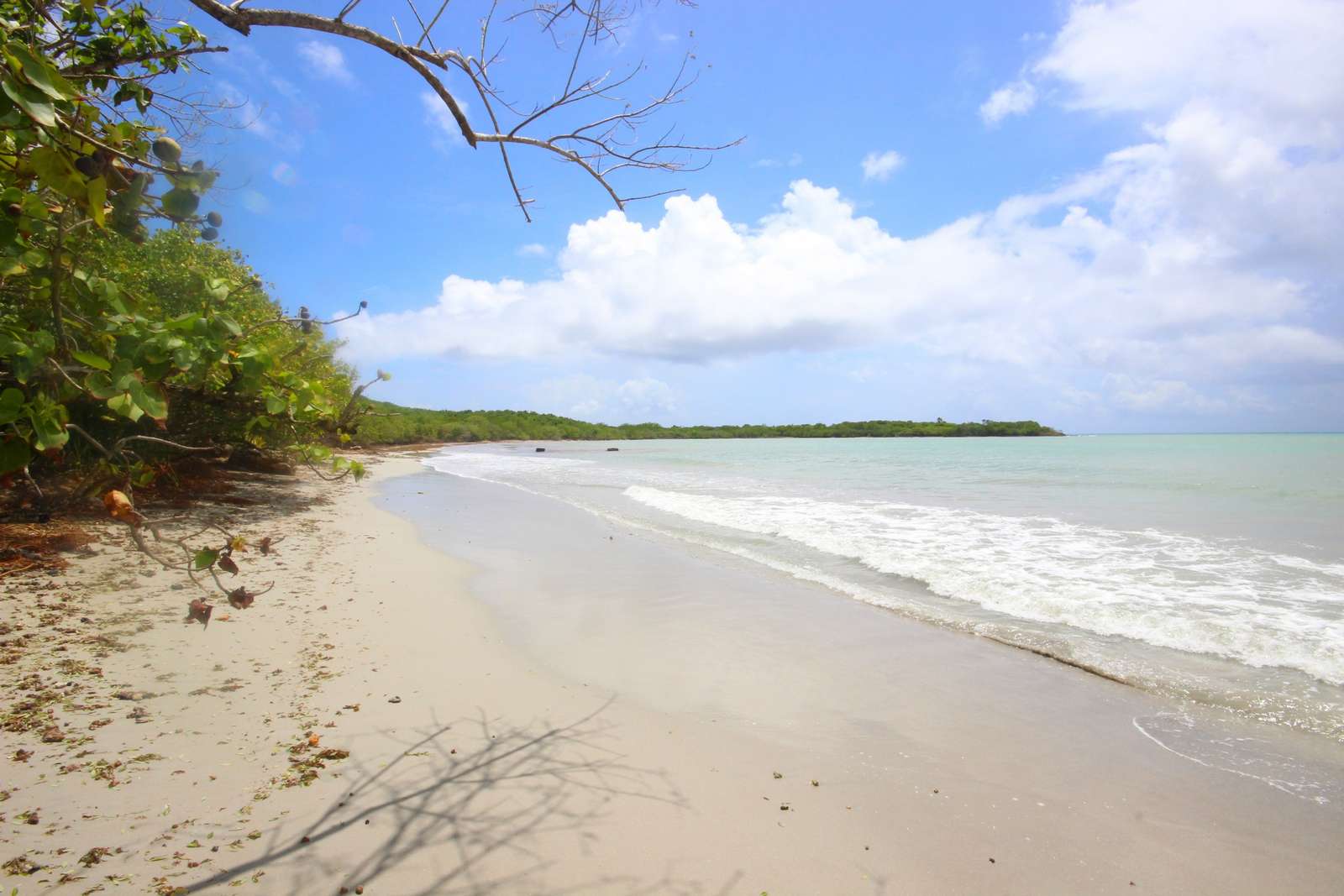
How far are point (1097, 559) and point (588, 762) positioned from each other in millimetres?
7106

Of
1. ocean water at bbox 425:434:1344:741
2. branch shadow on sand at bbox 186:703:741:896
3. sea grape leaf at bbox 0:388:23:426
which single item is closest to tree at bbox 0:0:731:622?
sea grape leaf at bbox 0:388:23:426

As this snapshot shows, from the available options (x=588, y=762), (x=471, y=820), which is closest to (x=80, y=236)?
(x=471, y=820)

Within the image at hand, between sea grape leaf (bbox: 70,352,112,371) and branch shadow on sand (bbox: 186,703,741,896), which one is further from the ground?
sea grape leaf (bbox: 70,352,112,371)

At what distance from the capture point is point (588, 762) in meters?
2.92

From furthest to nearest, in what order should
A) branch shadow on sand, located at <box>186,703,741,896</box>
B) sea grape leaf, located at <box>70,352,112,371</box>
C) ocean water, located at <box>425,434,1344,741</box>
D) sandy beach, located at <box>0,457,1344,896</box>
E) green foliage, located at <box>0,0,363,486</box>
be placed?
ocean water, located at <box>425,434,1344,741</box>
sandy beach, located at <box>0,457,1344,896</box>
branch shadow on sand, located at <box>186,703,741,896</box>
sea grape leaf, located at <box>70,352,112,371</box>
green foliage, located at <box>0,0,363,486</box>

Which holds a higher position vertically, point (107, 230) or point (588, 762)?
point (107, 230)

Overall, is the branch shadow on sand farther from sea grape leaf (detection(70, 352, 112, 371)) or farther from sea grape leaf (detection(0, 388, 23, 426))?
sea grape leaf (detection(70, 352, 112, 371))

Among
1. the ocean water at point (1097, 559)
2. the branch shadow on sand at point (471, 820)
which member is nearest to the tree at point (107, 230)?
the branch shadow on sand at point (471, 820)

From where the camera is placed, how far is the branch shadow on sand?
6.98ft

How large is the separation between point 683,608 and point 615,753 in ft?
8.50

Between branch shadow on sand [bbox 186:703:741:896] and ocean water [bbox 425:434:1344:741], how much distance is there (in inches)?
140

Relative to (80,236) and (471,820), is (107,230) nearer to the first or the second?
(80,236)

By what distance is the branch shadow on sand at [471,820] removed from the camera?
6.98 feet

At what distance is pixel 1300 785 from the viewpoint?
9.77 feet
